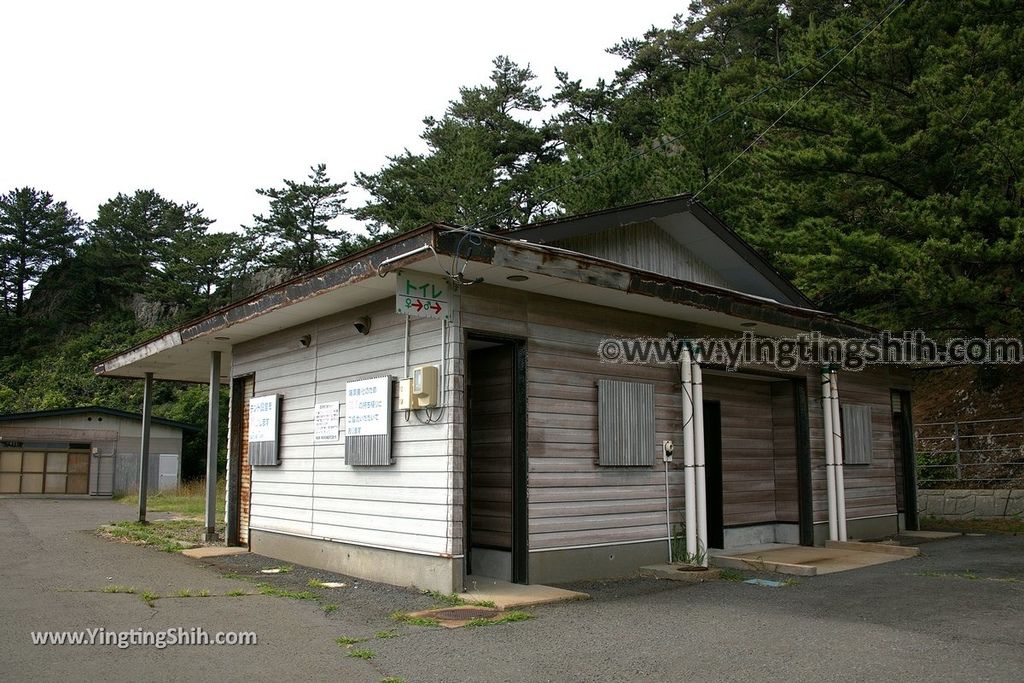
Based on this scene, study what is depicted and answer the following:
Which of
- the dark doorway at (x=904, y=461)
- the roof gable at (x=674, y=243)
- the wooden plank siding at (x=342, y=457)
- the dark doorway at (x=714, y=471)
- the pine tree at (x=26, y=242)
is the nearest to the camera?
the wooden plank siding at (x=342, y=457)

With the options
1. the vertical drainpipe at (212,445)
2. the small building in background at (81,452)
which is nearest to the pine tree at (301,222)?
the small building in background at (81,452)

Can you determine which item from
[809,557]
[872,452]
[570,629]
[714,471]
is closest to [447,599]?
[570,629]

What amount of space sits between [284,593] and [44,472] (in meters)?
25.4

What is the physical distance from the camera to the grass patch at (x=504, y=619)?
6113mm

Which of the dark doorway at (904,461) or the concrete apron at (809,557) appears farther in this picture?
the dark doorway at (904,461)

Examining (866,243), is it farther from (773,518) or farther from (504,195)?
(504,195)

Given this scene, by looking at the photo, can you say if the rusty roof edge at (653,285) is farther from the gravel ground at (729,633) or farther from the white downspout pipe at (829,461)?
the gravel ground at (729,633)

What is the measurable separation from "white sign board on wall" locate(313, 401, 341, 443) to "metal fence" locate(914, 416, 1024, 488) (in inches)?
524

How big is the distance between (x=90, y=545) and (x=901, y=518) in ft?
43.3

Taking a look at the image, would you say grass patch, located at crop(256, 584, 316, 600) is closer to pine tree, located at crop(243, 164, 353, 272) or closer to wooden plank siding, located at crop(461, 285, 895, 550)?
wooden plank siding, located at crop(461, 285, 895, 550)

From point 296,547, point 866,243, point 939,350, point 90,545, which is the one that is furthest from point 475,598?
point 939,350

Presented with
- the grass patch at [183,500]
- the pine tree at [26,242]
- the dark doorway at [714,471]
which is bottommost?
the grass patch at [183,500]

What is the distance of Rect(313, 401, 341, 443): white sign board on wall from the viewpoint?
29.7 ft

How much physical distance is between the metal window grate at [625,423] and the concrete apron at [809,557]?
1659mm
